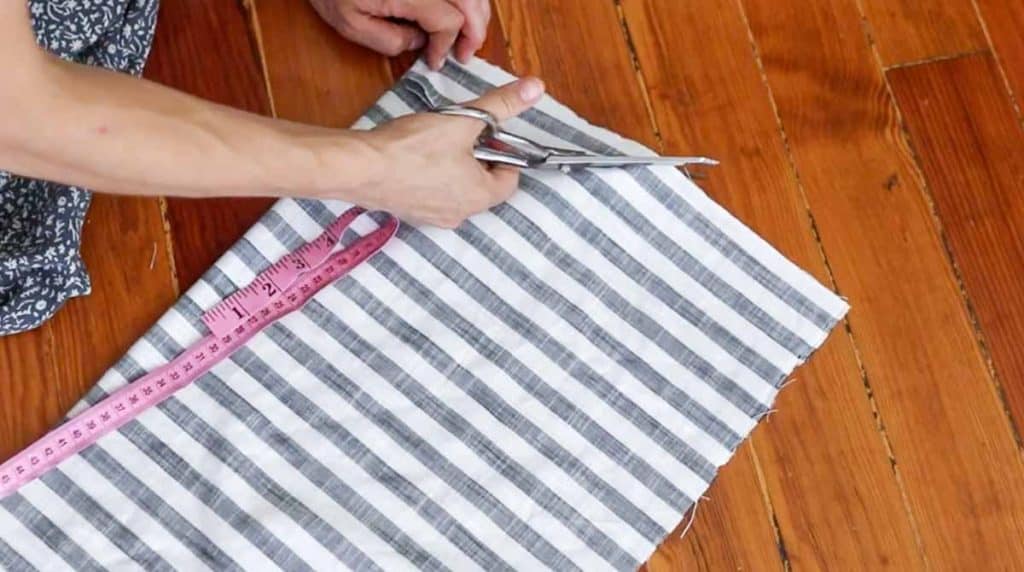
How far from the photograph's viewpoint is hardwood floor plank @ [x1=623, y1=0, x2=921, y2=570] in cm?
102

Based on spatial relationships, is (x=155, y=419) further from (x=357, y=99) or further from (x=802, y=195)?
(x=802, y=195)

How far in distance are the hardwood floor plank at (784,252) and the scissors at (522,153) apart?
94mm

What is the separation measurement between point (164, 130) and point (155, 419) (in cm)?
36

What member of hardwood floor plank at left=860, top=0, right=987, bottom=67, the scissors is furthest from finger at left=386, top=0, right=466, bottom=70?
hardwood floor plank at left=860, top=0, right=987, bottom=67

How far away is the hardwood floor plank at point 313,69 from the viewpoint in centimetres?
114

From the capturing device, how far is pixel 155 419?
101 centimetres

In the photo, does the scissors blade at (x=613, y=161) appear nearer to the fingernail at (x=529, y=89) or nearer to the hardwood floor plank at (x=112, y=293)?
the fingernail at (x=529, y=89)

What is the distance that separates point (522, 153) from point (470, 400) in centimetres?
24

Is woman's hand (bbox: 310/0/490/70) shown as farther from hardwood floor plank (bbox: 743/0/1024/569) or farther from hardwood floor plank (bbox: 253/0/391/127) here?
hardwood floor plank (bbox: 743/0/1024/569)

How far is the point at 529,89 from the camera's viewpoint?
1.01 meters

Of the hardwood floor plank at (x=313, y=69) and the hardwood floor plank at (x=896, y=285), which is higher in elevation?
the hardwood floor plank at (x=896, y=285)

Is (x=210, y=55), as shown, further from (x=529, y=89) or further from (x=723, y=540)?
(x=723, y=540)

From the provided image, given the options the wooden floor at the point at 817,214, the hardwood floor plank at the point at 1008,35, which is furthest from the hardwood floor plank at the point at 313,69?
the hardwood floor plank at the point at 1008,35

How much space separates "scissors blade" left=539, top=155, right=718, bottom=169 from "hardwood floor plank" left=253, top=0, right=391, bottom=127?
0.76ft
